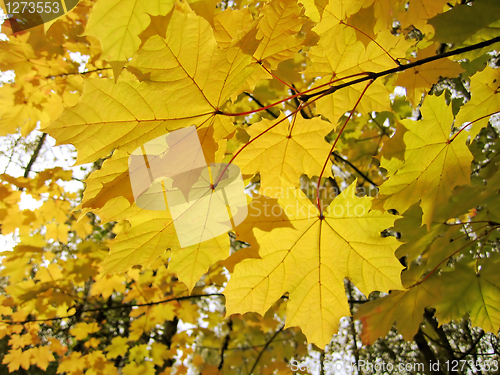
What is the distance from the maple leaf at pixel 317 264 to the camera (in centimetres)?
124

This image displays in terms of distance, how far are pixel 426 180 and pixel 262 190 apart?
2.31ft

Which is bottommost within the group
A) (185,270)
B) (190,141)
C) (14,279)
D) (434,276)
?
(185,270)

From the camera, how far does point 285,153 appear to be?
1417mm

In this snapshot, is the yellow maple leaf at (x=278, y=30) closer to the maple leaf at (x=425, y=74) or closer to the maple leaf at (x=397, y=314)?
the maple leaf at (x=425, y=74)

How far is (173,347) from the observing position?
4.09 meters

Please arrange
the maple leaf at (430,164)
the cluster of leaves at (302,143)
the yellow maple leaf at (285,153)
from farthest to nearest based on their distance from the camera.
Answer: the yellow maple leaf at (285,153) < the maple leaf at (430,164) < the cluster of leaves at (302,143)

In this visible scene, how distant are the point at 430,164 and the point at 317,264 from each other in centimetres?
65

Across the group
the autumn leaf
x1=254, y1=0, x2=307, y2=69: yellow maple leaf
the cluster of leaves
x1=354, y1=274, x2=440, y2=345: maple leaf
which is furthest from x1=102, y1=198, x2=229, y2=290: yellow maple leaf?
the autumn leaf

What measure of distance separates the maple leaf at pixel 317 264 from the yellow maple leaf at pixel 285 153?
0.14 meters

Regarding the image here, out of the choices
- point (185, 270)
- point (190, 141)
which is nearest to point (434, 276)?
point (185, 270)

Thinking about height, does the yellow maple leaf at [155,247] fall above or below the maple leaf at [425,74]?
below

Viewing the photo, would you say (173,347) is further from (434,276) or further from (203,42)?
(203,42)

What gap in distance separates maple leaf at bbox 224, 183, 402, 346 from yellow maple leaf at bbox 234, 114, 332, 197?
14 cm

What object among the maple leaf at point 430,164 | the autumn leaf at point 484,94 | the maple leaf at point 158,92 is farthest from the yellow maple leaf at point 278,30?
the autumn leaf at point 484,94
